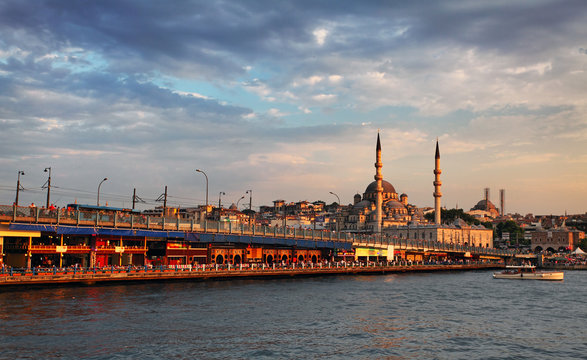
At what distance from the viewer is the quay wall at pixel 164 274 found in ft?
177

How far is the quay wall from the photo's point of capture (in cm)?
5409

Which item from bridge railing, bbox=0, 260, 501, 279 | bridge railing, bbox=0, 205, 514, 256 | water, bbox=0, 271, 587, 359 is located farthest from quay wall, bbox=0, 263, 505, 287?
bridge railing, bbox=0, 205, 514, 256

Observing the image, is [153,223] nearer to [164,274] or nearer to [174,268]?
[174,268]

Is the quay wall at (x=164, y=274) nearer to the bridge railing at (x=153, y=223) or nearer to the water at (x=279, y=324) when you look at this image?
the water at (x=279, y=324)

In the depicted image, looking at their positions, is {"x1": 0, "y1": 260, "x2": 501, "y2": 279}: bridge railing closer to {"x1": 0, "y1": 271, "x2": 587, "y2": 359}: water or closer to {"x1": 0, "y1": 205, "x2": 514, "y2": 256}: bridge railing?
{"x1": 0, "y1": 271, "x2": 587, "y2": 359}: water

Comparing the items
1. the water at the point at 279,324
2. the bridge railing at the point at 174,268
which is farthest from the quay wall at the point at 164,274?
the water at the point at 279,324

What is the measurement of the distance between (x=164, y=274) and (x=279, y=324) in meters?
29.3

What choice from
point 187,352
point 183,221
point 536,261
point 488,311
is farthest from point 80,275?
point 536,261

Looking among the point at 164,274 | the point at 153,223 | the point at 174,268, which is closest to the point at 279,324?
the point at 164,274

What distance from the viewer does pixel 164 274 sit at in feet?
→ 217

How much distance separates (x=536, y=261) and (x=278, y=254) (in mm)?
87782

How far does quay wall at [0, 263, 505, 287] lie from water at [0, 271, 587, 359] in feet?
4.95

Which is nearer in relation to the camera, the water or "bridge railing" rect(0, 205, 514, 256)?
the water

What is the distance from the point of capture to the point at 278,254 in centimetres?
9538
